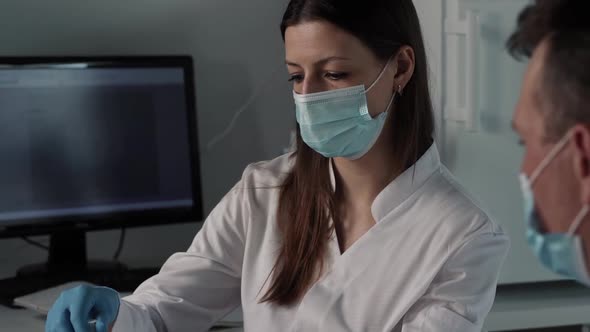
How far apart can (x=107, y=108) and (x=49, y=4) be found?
284 millimetres

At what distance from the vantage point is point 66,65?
1.89 metres

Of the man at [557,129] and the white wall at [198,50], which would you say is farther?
the white wall at [198,50]

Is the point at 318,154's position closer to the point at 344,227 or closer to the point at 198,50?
the point at 344,227

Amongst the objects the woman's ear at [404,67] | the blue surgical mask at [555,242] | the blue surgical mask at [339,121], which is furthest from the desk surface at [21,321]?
the blue surgical mask at [555,242]

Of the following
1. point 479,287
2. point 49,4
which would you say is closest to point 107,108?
point 49,4

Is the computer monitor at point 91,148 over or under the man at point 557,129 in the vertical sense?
under

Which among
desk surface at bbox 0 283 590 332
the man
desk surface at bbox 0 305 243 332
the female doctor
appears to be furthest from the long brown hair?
the man

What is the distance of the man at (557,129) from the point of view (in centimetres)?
79

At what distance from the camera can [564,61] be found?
2.60ft

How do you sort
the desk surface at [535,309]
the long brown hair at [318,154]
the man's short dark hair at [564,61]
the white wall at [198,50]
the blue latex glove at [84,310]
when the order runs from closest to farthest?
the man's short dark hair at [564,61] < the blue latex glove at [84,310] < the long brown hair at [318,154] < the desk surface at [535,309] < the white wall at [198,50]

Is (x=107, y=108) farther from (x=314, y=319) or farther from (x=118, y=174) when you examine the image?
(x=314, y=319)

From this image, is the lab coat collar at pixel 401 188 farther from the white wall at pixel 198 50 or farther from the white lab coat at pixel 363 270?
the white wall at pixel 198 50

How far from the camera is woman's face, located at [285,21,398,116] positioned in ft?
4.63

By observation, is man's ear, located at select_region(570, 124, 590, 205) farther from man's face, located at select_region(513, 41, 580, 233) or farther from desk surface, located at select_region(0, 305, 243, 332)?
desk surface, located at select_region(0, 305, 243, 332)
